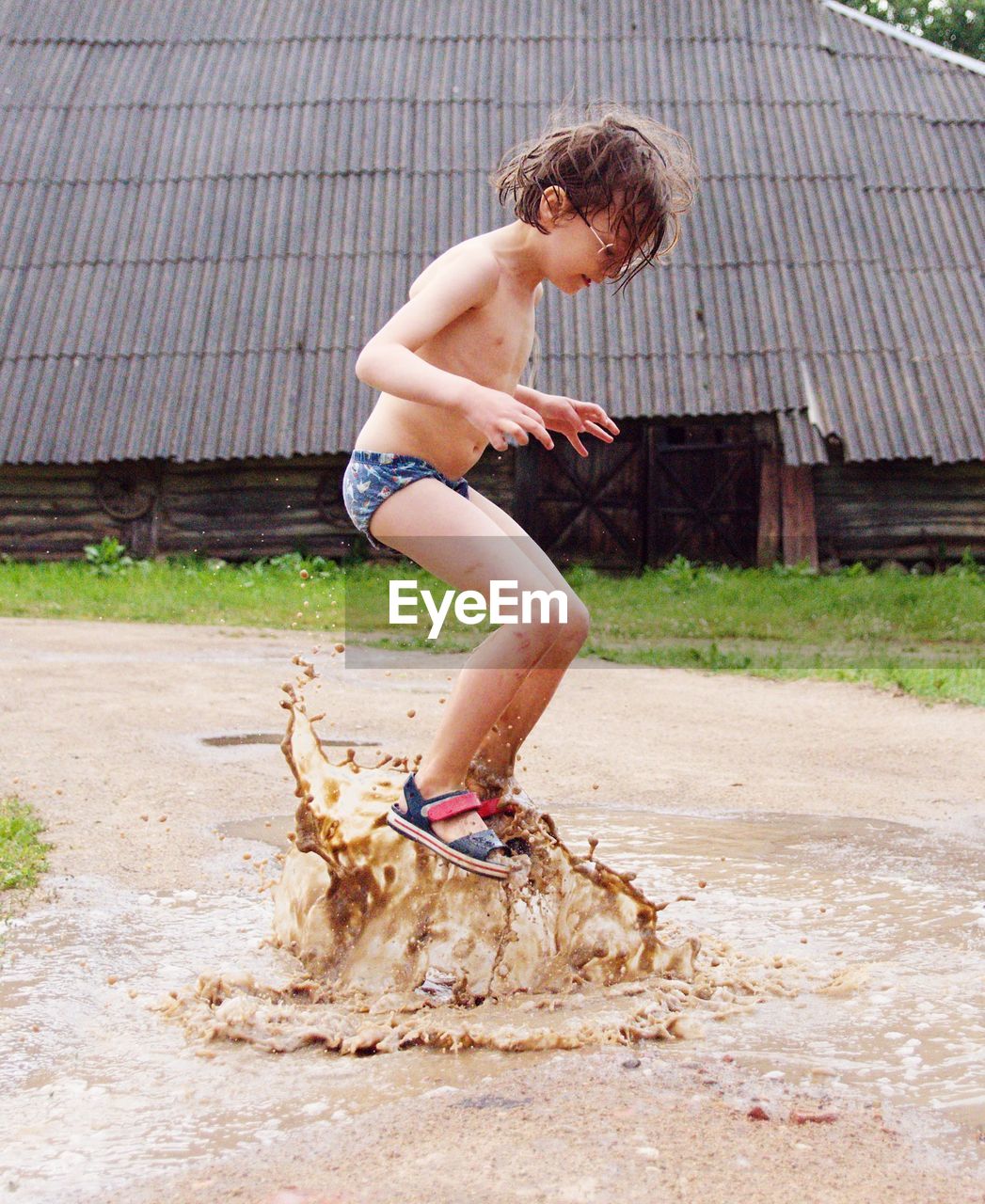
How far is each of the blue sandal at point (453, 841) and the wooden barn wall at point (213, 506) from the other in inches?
417

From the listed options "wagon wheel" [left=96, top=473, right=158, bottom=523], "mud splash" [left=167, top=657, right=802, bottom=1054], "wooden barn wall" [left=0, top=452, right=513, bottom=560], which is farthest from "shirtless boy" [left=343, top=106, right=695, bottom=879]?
"wagon wheel" [left=96, top=473, right=158, bottom=523]

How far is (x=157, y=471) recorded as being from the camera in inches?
549

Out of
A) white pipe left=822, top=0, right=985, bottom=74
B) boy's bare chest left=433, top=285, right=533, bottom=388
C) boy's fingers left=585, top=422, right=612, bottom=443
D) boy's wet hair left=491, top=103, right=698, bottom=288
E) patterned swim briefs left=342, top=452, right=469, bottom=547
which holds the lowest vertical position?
patterned swim briefs left=342, top=452, right=469, bottom=547

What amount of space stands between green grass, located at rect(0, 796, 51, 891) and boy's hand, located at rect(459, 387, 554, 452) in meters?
1.99

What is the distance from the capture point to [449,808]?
127 inches

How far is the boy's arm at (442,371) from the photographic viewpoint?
288cm

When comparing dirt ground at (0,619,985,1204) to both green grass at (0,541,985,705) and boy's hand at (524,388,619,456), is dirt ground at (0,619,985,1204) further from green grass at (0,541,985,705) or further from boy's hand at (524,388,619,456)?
boy's hand at (524,388,619,456)

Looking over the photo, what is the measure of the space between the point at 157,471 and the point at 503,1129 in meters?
12.2

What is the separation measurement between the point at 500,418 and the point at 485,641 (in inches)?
22.5

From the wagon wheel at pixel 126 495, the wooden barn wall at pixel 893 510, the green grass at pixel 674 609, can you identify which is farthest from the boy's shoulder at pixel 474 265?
the wagon wheel at pixel 126 495

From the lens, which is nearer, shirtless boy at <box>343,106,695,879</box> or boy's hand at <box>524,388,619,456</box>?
shirtless boy at <box>343,106,695,879</box>

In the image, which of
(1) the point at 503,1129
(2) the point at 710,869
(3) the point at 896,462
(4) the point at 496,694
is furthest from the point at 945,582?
(1) the point at 503,1129

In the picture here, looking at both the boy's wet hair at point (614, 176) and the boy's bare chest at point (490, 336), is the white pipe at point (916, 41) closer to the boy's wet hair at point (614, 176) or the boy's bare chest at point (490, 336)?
the boy's wet hair at point (614, 176)

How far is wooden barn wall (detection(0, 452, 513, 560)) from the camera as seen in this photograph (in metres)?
13.8
